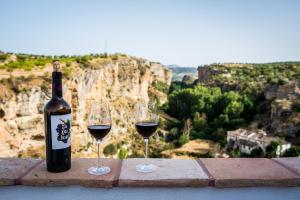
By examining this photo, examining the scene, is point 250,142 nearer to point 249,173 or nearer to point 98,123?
point 249,173

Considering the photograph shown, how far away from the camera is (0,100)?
46.8 ft

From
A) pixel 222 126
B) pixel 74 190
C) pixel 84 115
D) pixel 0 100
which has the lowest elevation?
pixel 222 126

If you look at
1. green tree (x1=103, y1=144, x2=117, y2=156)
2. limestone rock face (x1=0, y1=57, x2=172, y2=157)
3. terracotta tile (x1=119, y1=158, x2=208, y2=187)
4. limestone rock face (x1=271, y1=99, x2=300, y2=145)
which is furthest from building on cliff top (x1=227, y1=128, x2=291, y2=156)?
terracotta tile (x1=119, y1=158, x2=208, y2=187)

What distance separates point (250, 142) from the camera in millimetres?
22047

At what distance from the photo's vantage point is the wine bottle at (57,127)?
3.34 feet

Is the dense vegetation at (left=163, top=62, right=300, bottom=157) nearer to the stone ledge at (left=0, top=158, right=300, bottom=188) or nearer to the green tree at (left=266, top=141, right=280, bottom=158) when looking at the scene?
the green tree at (left=266, top=141, right=280, bottom=158)

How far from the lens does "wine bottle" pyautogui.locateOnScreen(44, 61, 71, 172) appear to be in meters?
1.02

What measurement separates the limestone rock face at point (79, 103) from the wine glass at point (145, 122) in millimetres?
4941

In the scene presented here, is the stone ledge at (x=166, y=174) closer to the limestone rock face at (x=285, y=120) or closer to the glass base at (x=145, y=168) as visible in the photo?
the glass base at (x=145, y=168)

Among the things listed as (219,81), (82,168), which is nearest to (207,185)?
(82,168)

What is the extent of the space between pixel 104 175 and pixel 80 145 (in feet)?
60.1

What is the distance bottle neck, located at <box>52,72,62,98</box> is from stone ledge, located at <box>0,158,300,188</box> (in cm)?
29

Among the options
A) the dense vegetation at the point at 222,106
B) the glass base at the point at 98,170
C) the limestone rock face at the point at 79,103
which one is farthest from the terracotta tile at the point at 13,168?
A: the dense vegetation at the point at 222,106

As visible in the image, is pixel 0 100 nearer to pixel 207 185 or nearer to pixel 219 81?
pixel 207 185
